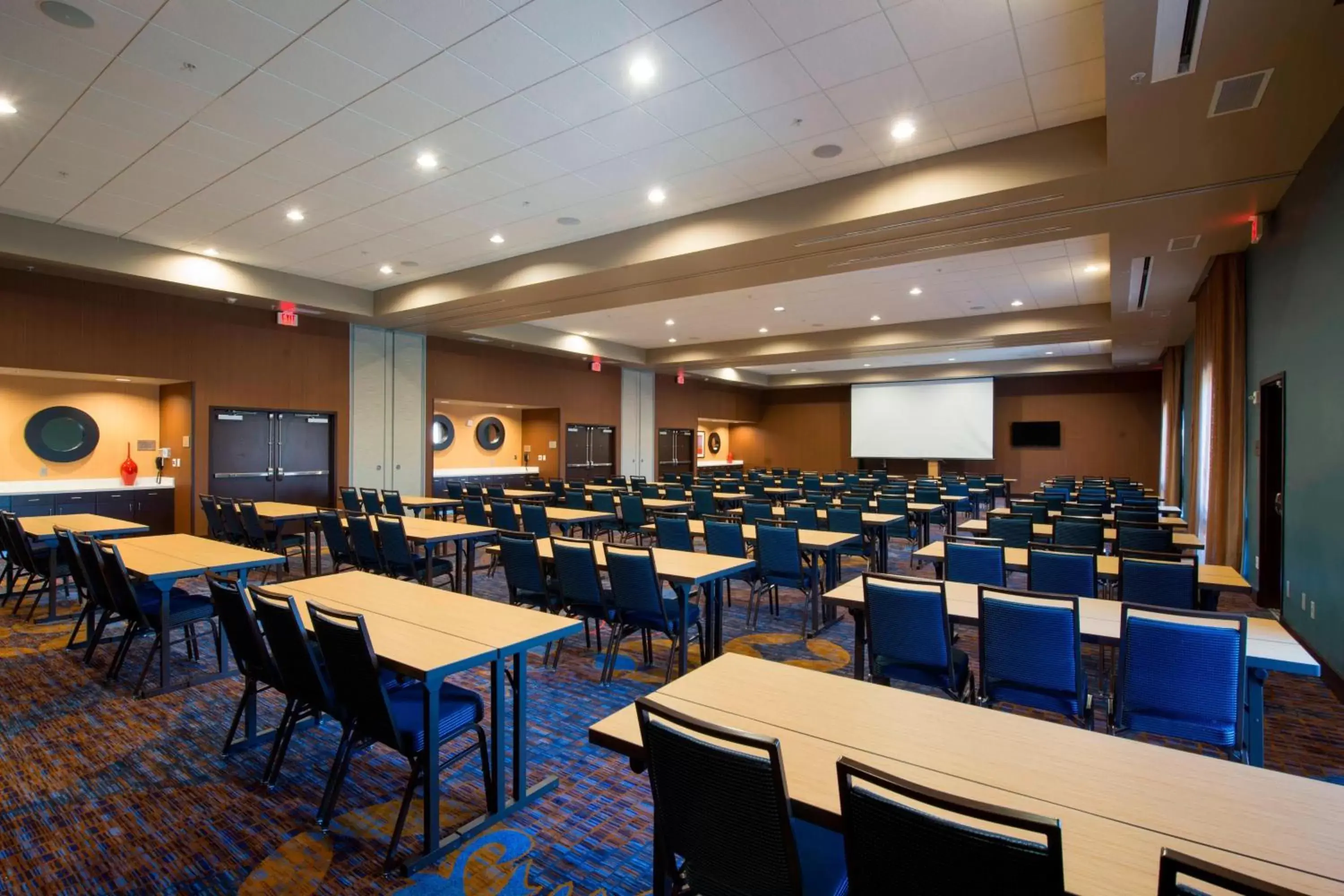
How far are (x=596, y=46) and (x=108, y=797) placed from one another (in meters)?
4.78

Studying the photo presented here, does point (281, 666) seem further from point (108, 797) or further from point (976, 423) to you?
point (976, 423)

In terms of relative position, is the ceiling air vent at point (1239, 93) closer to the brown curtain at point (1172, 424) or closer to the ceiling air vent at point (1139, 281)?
the ceiling air vent at point (1139, 281)

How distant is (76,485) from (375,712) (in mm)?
9721

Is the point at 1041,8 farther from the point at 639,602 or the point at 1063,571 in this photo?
the point at 639,602

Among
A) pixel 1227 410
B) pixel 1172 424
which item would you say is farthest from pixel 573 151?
pixel 1172 424

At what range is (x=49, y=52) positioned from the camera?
4.27 metres

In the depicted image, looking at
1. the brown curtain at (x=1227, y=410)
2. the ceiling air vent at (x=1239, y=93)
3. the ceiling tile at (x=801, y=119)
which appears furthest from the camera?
the brown curtain at (x=1227, y=410)

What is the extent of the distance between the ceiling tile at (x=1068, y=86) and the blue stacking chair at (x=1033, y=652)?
11.4 feet

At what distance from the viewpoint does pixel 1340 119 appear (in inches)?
167

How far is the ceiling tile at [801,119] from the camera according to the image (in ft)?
16.0

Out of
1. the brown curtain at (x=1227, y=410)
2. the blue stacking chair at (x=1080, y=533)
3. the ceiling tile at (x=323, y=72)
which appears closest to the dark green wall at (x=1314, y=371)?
the brown curtain at (x=1227, y=410)

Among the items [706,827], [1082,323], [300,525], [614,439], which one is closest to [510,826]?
[706,827]

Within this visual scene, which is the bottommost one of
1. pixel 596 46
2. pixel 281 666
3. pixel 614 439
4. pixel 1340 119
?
pixel 281 666

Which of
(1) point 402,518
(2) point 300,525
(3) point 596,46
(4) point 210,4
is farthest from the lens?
(2) point 300,525
